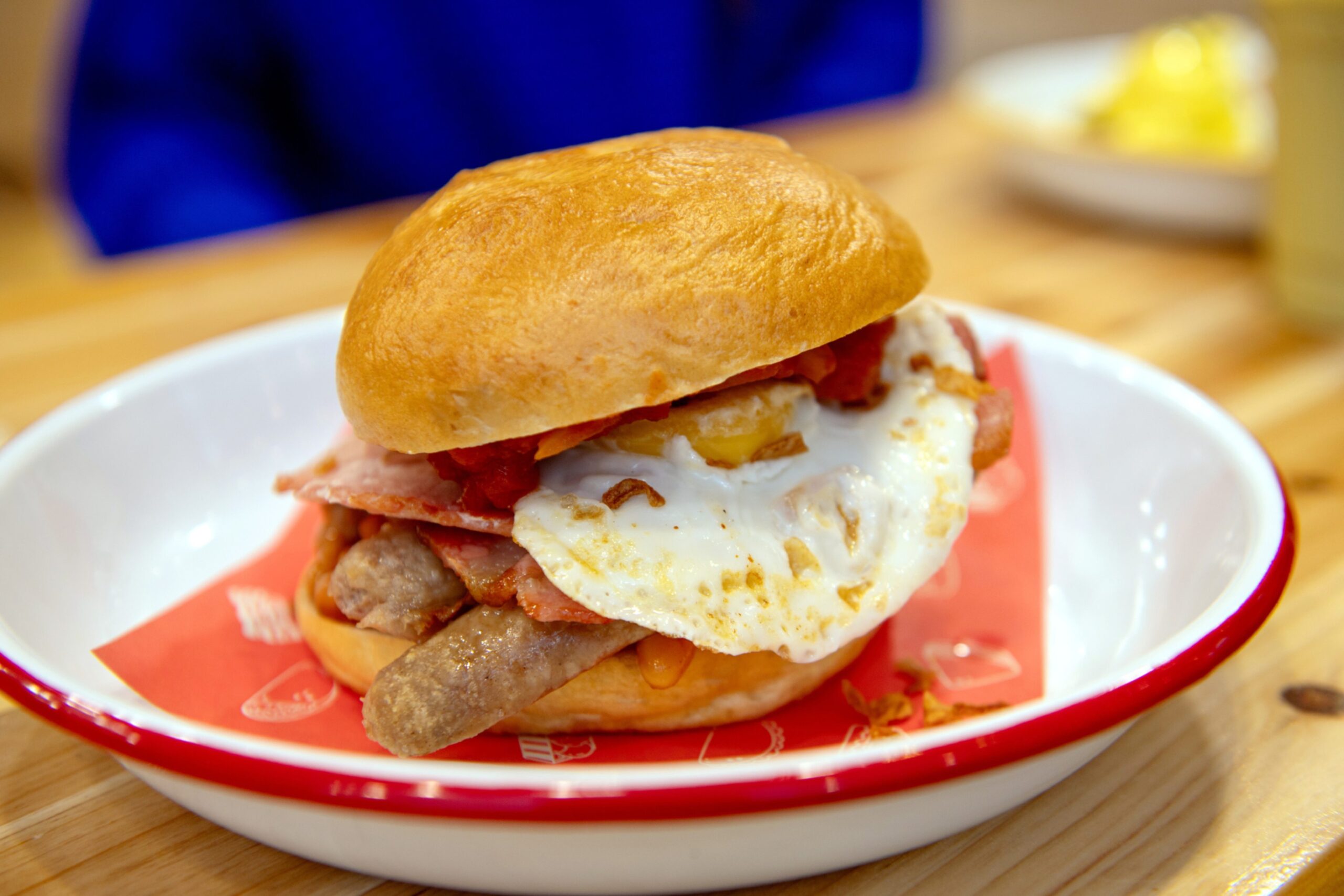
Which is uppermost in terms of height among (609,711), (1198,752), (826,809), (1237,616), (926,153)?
(826,809)

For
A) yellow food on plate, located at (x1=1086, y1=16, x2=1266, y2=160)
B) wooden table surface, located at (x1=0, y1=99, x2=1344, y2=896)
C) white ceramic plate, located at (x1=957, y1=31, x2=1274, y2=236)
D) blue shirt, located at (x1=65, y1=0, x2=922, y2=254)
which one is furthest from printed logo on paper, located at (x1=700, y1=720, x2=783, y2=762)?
blue shirt, located at (x1=65, y1=0, x2=922, y2=254)

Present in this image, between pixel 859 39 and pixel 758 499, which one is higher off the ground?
pixel 758 499

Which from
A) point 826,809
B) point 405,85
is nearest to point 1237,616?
point 826,809

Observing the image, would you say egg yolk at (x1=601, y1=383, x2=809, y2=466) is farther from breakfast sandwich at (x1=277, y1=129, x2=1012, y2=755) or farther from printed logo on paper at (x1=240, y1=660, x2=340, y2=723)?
printed logo on paper at (x1=240, y1=660, x2=340, y2=723)

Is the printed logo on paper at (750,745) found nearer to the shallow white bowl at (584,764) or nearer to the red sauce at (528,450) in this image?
the shallow white bowl at (584,764)

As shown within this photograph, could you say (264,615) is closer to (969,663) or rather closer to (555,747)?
(555,747)

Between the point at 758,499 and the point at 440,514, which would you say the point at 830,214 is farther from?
the point at 440,514
